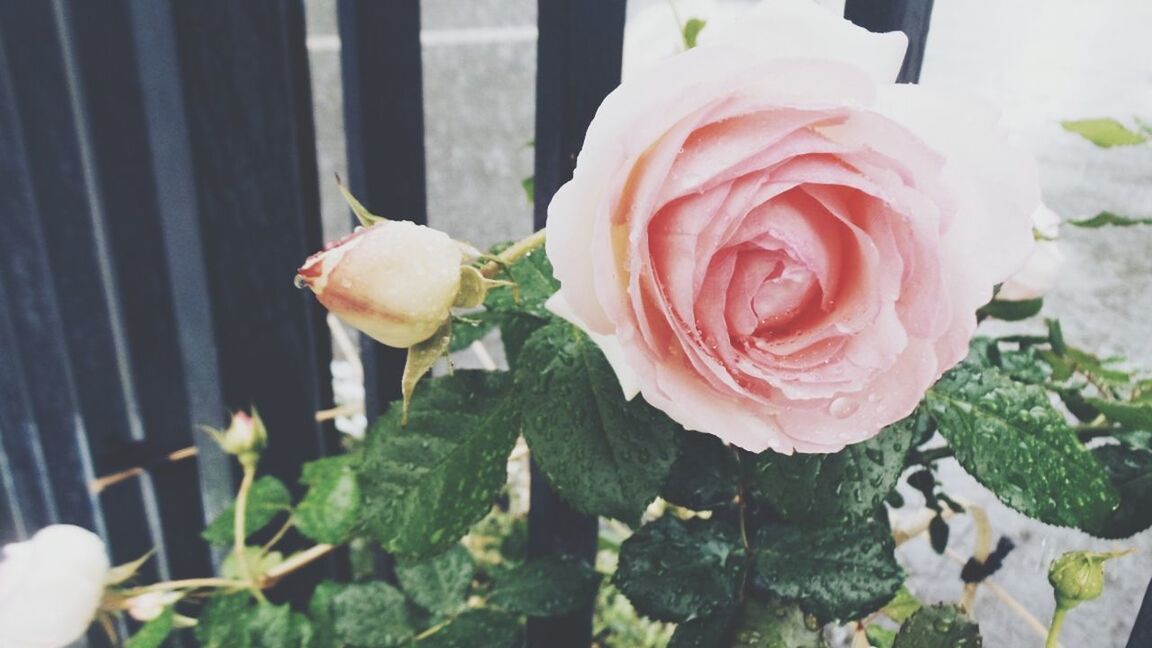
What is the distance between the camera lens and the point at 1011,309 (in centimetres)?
63

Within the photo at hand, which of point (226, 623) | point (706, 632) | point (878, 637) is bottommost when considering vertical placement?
point (226, 623)

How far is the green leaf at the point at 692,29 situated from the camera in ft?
1.94

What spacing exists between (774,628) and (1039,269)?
315mm

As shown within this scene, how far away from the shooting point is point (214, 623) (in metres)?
0.83

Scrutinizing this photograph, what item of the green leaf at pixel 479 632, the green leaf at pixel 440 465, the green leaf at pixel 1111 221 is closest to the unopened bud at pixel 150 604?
the green leaf at pixel 479 632

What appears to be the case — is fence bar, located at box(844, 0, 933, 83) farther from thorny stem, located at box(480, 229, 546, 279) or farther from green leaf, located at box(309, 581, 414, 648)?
green leaf, located at box(309, 581, 414, 648)

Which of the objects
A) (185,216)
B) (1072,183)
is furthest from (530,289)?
(1072,183)

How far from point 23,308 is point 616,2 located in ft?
3.84

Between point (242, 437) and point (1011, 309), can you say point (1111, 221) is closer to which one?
point (1011, 309)

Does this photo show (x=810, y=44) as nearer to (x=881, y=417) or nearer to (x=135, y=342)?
(x=881, y=417)

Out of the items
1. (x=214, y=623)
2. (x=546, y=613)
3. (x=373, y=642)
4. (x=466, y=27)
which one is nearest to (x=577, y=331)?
(x=546, y=613)

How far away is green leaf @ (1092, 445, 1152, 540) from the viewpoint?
52 cm

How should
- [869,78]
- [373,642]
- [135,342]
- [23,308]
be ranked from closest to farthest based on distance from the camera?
[869,78], [373,642], [135,342], [23,308]

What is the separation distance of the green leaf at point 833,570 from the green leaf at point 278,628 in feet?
1.57
